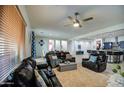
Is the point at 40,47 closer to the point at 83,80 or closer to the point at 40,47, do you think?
the point at 40,47

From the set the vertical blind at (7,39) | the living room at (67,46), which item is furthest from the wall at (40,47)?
the vertical blind at (7,39)

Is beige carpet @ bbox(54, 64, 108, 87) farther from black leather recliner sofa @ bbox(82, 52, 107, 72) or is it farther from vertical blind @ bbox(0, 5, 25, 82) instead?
vertical blind @ bbox(0, 5, 25, 82)

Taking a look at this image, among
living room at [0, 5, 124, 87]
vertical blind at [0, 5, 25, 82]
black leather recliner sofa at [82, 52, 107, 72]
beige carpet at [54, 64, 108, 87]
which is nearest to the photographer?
vertical blind at [0, 5, 25, 82]

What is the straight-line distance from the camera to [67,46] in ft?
44.3

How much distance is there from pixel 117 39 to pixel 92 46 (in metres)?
3.54

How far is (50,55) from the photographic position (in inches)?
217

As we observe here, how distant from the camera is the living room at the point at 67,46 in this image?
1.59 metres

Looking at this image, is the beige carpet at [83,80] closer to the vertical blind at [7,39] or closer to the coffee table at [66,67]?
the coffee table at [66,67]

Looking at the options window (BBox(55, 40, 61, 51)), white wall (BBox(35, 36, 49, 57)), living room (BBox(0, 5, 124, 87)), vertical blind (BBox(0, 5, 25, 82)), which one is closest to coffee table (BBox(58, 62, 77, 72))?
living room (BBox(0, 5, 124, 87))

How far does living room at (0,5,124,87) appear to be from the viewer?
1.59m

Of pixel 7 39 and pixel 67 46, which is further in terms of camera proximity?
pixel 67 46

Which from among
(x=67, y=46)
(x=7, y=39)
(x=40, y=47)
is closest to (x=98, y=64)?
(x=7, y=39)
